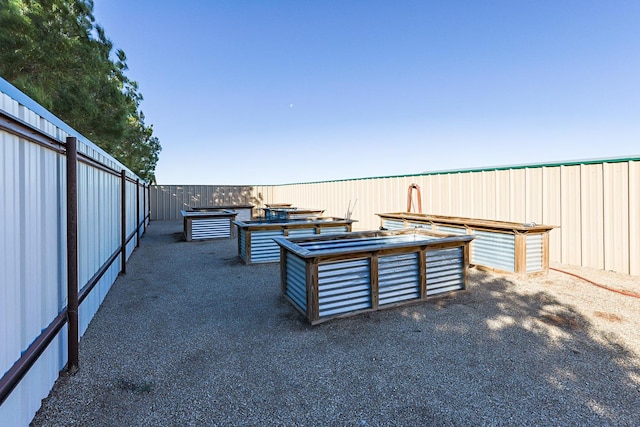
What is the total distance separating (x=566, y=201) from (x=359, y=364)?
768 cm

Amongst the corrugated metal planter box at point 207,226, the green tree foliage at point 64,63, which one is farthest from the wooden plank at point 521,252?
the green tree foliage at point 64,63

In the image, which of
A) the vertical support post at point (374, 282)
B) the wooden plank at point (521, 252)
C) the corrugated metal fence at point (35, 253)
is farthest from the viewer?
the wooden plank at point (521, 252)

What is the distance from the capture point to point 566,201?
7758mm

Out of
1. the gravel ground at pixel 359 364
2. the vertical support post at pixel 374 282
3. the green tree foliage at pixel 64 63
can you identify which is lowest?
the gravel ground at pixel 359 364

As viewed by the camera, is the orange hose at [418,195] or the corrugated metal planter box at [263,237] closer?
the corrugated metal planter box at [263,237]

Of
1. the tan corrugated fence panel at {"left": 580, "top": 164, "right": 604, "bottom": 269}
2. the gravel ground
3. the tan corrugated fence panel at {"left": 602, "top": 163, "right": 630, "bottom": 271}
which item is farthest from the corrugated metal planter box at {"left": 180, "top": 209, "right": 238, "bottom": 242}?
the tan corrugated fence panel at {"left": 602, "top": 163, "right": 630, "bottom": 271}

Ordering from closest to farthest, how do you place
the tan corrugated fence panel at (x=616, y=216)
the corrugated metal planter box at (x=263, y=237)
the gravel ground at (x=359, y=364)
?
the gravel ground at (x=359, y=364)
the tan corrugated fence panel at (x=616, y=216)
the corrugated metal planter box at (x=263, y=237)

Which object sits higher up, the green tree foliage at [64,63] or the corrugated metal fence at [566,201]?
the green tree foliage at [64,63]

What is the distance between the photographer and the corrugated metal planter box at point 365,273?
168 inches

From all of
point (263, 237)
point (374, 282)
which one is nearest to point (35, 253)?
point (374, 282)

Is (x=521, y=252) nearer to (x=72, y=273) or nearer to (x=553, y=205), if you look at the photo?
(x=553, y=205)

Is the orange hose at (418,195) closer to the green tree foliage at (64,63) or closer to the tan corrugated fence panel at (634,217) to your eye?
the tan corrugated fence panel at (634,217)

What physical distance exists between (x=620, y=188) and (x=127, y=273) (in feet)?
37.9

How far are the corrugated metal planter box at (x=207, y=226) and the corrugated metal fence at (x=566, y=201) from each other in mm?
7726
